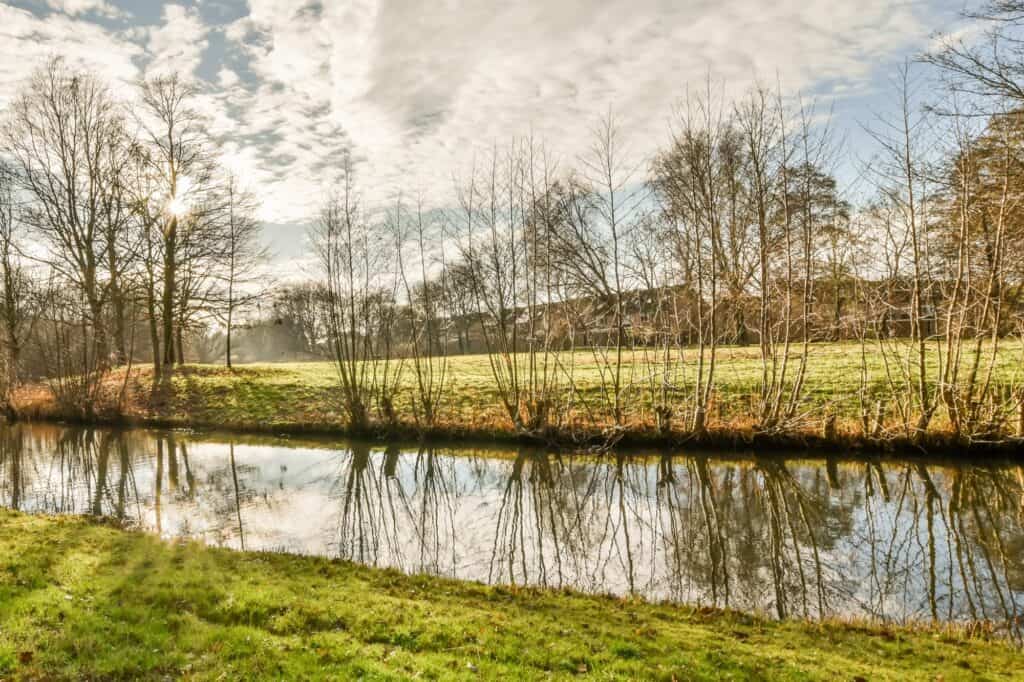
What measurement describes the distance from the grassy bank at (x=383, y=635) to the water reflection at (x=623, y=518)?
1159 millimetres

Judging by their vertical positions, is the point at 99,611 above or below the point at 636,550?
above

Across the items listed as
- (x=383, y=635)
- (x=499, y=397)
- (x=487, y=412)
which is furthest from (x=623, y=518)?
(x=499, y=397)

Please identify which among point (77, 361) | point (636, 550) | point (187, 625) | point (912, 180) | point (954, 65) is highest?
point (954, 65)

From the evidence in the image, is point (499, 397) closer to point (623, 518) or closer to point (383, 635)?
point (623, 518)

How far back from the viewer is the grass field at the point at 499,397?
54.2 feet

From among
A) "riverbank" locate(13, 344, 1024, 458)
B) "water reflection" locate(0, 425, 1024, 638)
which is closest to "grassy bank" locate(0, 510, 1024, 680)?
"water reflection" locate(0, 425, 1024, 638)

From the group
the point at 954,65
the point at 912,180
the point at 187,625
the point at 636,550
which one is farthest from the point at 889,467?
the point at 187,625

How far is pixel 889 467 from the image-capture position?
45.7ft

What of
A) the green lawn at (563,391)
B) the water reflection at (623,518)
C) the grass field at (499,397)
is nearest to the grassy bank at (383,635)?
the water reflection at (623,518)

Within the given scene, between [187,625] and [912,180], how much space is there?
16996 mm

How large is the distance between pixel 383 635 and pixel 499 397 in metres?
15.2

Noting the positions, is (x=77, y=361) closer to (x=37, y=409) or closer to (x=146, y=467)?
(x=37, y=409)

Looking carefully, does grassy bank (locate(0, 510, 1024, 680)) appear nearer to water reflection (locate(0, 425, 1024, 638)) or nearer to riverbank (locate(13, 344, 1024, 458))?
water reflection (locate(0, 425, 1024, 638))

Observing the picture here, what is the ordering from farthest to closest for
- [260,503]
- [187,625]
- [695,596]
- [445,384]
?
[445,384] < [260,503] < [695,596] < [187,625]
